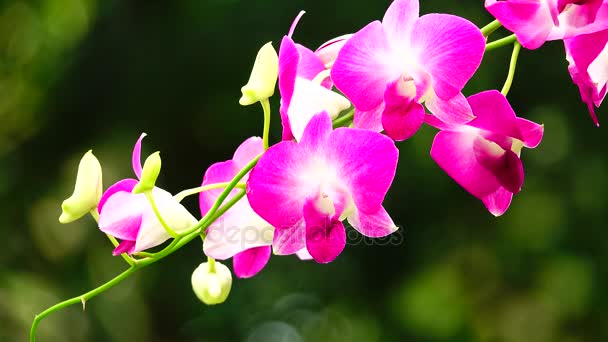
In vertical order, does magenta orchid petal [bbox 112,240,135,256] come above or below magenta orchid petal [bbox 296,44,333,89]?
below

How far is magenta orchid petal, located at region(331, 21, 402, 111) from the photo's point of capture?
0.41 meters

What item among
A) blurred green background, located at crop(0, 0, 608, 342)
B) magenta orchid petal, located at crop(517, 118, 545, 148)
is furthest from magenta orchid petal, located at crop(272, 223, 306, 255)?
blurred green background, located at crop(0, 0, 608, 342)

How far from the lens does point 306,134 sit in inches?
15.5

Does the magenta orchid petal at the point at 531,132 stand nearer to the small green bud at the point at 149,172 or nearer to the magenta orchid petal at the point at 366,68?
the magenta orchid petal at the point at 366,68

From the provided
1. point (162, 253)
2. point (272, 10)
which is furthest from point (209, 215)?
point (272, 10)

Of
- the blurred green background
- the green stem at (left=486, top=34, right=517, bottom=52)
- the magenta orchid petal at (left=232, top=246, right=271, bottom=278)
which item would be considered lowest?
the blurred green background

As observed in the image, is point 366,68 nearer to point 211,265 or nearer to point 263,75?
point 263,75

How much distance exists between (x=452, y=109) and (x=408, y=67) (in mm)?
30

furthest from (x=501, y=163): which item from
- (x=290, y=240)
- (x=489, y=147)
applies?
(x=290, y=240)

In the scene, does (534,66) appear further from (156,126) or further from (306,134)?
(306,134)

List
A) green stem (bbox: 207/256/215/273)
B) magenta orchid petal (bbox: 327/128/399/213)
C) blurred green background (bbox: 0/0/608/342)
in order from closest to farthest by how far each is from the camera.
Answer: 1. magenta orchid petal (bbox: 327/128/399/213)
2. green stem (bbox: 207/256/215/273)
3. blurred green background (bbox: 0/0/608/342)

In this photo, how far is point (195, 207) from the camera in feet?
7.39

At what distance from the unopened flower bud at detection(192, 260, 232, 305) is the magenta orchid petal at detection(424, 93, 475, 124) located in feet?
0.52

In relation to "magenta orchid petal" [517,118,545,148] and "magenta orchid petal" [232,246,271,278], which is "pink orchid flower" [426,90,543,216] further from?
"magenta orchid petal" [232,246,271,278]
